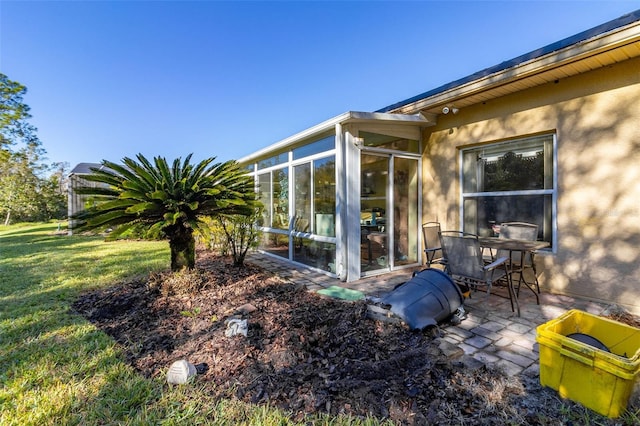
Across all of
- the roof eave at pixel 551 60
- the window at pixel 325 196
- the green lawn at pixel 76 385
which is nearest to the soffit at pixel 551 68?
the roof eave at pixel 551 60

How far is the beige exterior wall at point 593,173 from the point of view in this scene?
11.8ft

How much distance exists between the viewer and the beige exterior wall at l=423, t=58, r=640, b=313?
359cm

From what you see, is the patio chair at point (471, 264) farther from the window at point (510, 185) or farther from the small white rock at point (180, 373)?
the small white rock at point (180, 373)

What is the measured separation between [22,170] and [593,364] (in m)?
28.2

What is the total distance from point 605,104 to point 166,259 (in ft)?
28.5

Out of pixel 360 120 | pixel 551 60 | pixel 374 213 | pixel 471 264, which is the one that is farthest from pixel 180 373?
pixel 551 60

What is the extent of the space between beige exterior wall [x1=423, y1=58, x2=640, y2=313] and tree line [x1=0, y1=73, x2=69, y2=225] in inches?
788

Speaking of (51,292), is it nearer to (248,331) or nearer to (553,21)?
(248,331)

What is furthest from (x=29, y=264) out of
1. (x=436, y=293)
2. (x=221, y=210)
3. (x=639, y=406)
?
(x=639, y=406)

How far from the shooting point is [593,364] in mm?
1741

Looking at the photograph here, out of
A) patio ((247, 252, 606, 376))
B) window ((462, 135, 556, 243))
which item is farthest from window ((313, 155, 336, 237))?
window ((462, 135, 556, 243))

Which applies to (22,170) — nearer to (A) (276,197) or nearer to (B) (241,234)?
(A) (276,197)

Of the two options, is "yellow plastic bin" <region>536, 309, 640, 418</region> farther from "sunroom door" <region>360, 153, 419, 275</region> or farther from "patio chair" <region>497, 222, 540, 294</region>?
"sunroom door" <region>360, 153, 419, 275</region>

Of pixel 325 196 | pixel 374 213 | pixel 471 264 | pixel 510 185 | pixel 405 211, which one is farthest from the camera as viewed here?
pixel 405 211
